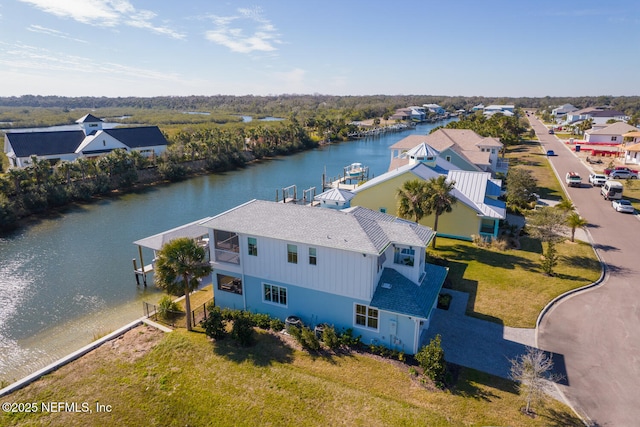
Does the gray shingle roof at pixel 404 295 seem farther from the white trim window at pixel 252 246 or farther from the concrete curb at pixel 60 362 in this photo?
the concrete curb at pixel 60 362

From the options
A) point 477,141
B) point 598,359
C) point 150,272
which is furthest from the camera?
point 477,141

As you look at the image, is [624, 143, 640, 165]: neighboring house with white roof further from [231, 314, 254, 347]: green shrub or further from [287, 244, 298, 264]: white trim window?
[231, 314, 254, 347]: green shrub

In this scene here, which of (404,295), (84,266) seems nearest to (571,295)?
(404,295)

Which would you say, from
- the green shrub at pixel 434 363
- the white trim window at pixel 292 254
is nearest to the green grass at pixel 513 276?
the green shrub at pixel 434 363

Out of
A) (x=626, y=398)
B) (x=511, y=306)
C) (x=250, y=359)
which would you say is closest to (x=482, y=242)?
(x=511, y=306)

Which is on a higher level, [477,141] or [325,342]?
[477,141]

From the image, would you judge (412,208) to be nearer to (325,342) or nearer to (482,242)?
(482,242)

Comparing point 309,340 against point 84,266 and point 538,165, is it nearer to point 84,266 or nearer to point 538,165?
point 84,266
